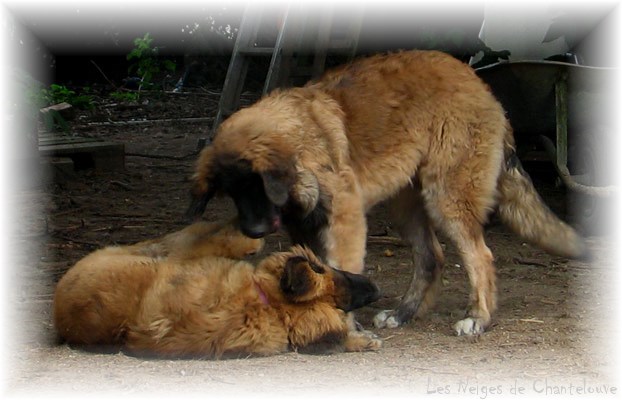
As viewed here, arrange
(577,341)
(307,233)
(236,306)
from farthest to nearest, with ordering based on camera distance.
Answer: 1. (307,233)
2. (577,341)
3. (236,306)

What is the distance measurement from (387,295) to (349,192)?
4.55 ft

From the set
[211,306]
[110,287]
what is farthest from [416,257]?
[110,287]

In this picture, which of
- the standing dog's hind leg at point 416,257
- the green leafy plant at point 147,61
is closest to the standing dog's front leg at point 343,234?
the standing dog's hind leg at point 416,257

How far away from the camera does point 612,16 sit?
26.8ft

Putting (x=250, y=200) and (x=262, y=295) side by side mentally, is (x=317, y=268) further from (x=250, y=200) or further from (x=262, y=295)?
(x=250, y=200)

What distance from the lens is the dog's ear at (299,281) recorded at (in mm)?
4973

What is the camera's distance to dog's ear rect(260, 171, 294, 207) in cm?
539

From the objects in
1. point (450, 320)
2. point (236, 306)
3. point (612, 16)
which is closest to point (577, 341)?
point (450, 320)

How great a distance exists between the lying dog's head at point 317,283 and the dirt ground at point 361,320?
33cm

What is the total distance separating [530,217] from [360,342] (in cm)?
189

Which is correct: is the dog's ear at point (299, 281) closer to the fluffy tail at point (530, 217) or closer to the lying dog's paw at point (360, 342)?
the lying dog's paw at point (360, 342)

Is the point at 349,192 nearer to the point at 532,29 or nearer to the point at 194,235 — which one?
the point at 194,235

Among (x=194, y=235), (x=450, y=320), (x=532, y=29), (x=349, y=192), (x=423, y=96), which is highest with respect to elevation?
(x=532, y=29)

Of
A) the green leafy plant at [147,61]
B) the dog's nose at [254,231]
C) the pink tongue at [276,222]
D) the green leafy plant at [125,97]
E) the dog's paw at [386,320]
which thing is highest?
the green leafy plant at [147,61]
